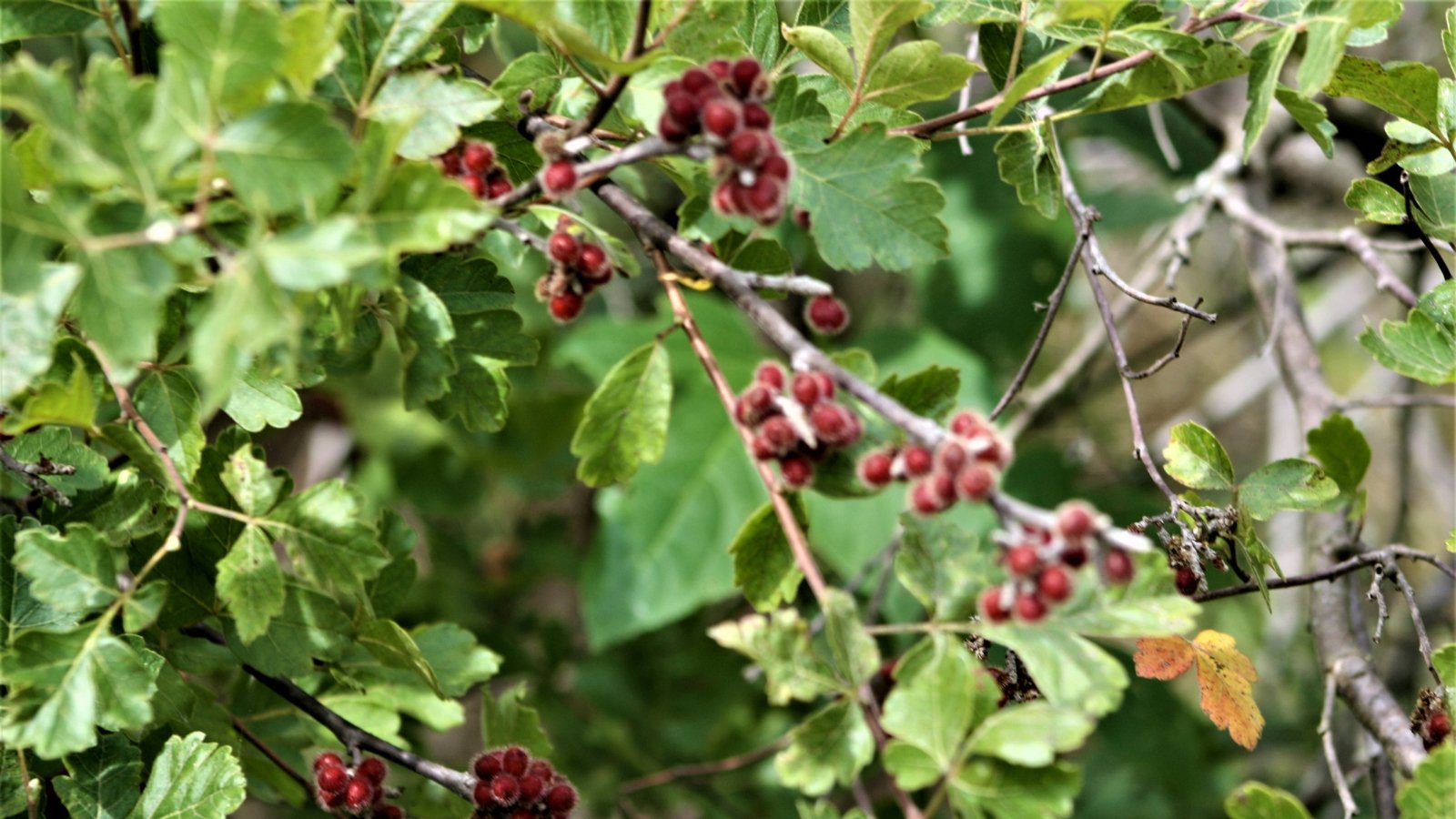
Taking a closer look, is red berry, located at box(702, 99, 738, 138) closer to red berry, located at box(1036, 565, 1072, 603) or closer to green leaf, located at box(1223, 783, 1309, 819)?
red berry, located at box(1036, 565, 1072, 603)

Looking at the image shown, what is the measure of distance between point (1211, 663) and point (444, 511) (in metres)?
2.10

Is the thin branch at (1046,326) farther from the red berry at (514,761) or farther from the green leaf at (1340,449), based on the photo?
the red berry at (514,761)

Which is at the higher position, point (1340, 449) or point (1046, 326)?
point (1046, 326)

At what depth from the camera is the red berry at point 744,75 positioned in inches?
33.0

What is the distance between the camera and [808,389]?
0.82 m

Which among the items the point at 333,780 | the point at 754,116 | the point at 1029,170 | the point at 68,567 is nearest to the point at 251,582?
the point at 68,567

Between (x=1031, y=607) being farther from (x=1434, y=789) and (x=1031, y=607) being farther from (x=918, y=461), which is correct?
(x=1434, y=789)

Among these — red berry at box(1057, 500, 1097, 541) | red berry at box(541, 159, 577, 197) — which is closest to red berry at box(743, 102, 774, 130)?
red berry at box(541, 159, 577, 197)

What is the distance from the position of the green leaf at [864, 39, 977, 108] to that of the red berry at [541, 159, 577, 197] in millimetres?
330

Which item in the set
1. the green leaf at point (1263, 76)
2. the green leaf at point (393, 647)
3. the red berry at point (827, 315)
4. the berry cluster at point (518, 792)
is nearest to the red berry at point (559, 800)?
the berry cluster at point (518, 792)

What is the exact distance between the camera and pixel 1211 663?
4.03 ft

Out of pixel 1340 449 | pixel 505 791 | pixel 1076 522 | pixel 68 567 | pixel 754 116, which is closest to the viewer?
pixel 1076 522

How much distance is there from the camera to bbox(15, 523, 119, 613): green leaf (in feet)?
3.07

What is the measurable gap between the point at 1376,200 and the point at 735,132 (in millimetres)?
783
